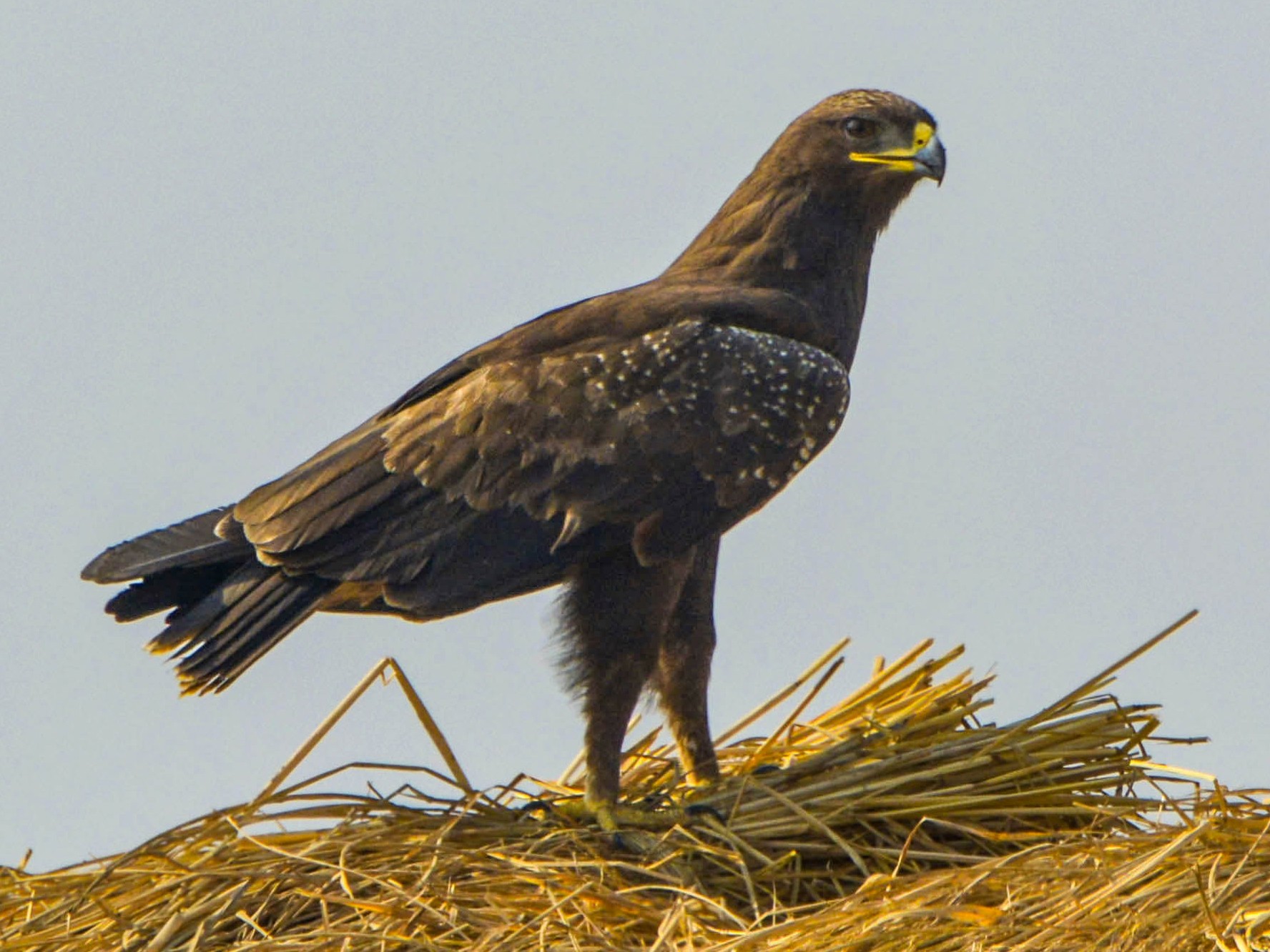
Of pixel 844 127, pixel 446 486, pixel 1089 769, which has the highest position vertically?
pixel 844 127

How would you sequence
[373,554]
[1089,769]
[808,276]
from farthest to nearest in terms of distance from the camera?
[808,276]
[373,554]
[1089,769]

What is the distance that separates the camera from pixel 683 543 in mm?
5176

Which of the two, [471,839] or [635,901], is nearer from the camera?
[635,901]

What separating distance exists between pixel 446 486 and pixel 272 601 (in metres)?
0.53

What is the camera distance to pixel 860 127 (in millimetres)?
5816

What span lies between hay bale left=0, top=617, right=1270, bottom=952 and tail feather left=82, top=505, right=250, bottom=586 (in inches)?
21.3

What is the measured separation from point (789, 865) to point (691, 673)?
98cm

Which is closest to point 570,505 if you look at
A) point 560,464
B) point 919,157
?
point 560,464

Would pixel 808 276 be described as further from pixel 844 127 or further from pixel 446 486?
pixel 446 486

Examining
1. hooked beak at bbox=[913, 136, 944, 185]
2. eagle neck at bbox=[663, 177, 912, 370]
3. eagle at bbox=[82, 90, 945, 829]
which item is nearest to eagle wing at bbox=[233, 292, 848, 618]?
eagle at bbox=[82, 90, 945, 829]

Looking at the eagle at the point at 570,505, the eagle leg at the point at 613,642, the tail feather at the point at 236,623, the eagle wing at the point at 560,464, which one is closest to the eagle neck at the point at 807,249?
the eagle at the point at 570,505

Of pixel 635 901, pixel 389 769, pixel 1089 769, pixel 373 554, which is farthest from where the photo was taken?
pixel 373 554

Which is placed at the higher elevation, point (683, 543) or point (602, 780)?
point (683, 543)

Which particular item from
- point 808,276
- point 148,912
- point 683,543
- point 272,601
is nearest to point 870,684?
point 683,543
